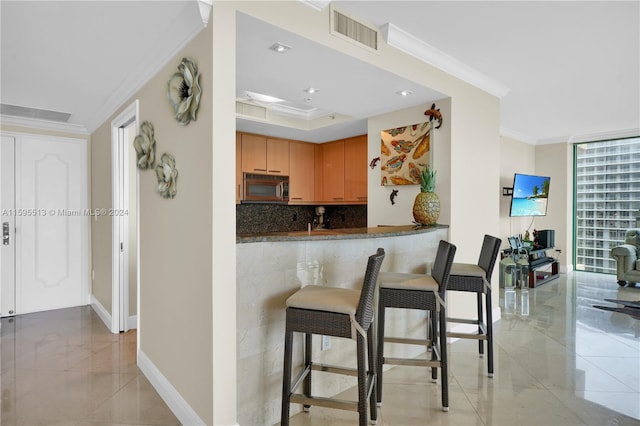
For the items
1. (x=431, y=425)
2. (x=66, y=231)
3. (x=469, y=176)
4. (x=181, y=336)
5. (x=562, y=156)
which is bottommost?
(x=431, y=425)

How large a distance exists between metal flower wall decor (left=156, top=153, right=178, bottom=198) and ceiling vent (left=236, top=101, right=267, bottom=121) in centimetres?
185

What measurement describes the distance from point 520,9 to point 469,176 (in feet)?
4.86

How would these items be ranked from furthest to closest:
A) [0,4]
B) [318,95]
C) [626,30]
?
[318,95]
[626,30]
[0,4]

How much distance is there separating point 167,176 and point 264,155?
275 cm

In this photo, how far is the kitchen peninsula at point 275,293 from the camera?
196 cm

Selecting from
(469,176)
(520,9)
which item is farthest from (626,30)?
(469,176)

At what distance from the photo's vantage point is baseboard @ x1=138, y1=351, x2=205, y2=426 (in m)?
2.03

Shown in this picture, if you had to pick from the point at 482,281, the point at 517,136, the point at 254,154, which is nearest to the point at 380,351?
the point at 482,281

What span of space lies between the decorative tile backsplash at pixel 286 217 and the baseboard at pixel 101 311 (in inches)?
71.3

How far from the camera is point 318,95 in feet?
10.6

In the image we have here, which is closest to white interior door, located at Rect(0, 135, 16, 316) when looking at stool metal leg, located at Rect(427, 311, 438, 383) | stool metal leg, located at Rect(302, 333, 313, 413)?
stool metal leg, located at Rect(302, 333, 313, 413)

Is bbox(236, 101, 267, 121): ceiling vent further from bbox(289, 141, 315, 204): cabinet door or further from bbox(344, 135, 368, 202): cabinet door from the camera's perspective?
bbox(344, 135, 368, 202): cabinet door

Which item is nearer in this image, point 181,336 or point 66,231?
point 181,336

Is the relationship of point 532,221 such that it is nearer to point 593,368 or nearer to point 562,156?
point 562,156
